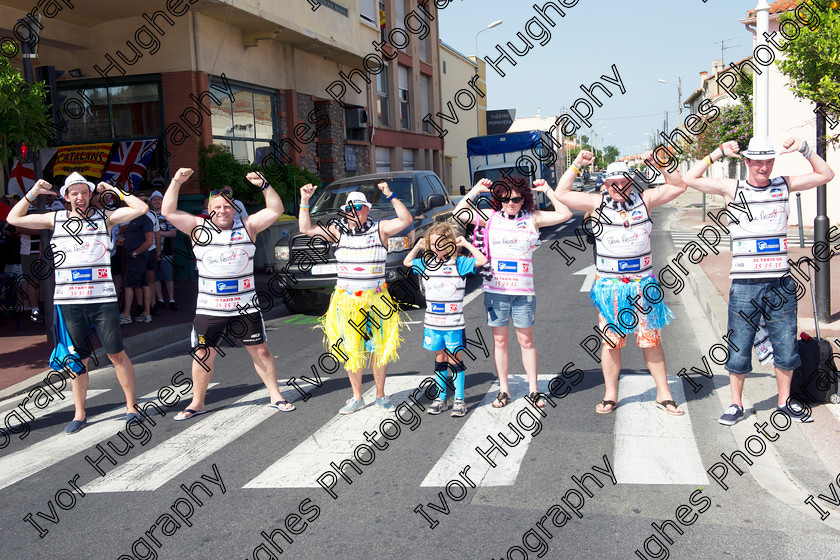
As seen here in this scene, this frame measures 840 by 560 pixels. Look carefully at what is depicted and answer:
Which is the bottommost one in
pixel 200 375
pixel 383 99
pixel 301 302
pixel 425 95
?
pixel 301 302

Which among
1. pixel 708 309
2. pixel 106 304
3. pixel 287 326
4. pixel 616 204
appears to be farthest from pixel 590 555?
pixel 287 326

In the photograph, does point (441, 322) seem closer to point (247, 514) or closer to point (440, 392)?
point (440, 392)

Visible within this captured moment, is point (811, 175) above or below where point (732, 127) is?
below

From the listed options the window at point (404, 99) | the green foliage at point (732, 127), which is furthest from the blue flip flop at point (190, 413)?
the green foliage at point (732, 127)

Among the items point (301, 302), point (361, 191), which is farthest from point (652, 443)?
point (361, 191)

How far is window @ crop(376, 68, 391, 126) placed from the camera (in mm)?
29594

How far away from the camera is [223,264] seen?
624 cm

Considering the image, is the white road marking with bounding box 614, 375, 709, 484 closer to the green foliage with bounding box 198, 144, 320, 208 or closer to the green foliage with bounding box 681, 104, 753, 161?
the green foliage with bounding box 198, 144, 320, 208

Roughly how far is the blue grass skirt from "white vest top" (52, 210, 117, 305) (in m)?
4.13

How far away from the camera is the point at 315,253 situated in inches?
445

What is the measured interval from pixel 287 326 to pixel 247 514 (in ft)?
21.7

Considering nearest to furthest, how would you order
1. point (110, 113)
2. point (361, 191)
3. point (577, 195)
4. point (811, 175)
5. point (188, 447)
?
point (811, 175)
point (188, 447)
point (577, 195)
point (361, 191)
point (110, 113)

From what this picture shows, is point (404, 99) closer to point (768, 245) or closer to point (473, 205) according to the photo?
point (473, 205)

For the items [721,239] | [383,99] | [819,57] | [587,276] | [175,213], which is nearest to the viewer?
[175,213]
